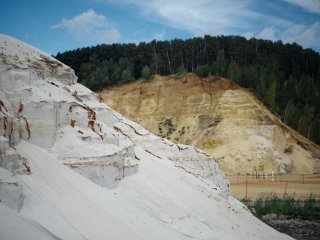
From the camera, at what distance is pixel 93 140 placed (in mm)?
13969

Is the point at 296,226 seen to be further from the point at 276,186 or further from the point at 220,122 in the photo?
the point at 220,122

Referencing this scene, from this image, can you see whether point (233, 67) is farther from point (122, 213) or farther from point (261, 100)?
point (122, 213)

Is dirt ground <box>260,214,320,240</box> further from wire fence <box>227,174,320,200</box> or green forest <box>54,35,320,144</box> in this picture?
green forest <box>54,35,320,144</box>

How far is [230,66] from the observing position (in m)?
70.8

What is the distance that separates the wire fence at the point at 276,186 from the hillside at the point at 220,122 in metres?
2.58

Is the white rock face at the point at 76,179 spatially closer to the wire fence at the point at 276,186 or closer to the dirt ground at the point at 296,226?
the dirt ground at the point at 296,226

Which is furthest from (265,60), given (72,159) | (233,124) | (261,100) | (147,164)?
(72,159)

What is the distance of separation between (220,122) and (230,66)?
52.6ft

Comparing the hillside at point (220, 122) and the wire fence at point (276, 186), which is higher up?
the hillside at point (220, 122)

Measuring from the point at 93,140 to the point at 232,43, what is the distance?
8244cm

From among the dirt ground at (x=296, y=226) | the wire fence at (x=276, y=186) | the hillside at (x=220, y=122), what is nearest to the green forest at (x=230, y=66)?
the hillside at (x=220, y=122)

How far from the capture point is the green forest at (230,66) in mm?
68688

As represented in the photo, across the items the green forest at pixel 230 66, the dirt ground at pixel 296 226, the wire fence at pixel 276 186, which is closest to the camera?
the dirt ground at pixel 296 226

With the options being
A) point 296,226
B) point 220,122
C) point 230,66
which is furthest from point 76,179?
point 230,66
